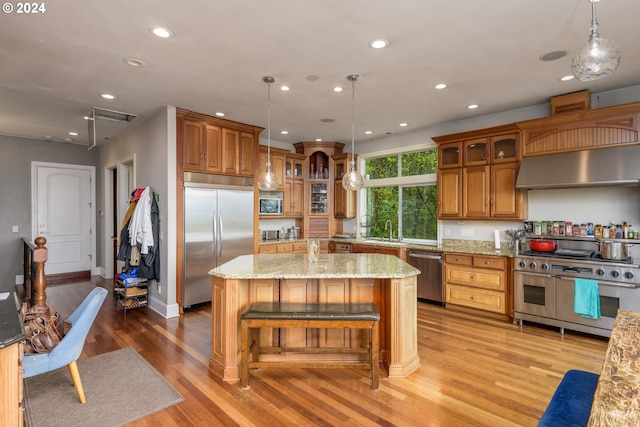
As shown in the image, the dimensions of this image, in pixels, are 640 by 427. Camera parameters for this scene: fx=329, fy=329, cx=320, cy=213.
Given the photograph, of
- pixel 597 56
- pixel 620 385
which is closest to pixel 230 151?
pixel 597 56

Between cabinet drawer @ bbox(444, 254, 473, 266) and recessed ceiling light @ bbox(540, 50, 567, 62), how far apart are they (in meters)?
2.53

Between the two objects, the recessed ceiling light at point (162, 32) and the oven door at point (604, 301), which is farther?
the oven door at point (604, 301)

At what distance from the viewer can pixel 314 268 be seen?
2.97m

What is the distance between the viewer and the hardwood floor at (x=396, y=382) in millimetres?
2258

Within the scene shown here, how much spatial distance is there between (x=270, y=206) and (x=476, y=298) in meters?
3.79

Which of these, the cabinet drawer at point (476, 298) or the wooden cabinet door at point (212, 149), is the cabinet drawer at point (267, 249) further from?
the cabinet drawer at point (476, 298)

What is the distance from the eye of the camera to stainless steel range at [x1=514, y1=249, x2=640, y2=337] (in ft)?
11.4

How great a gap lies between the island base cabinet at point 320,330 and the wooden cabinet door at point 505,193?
2389mm

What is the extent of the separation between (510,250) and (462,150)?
162 centimetres

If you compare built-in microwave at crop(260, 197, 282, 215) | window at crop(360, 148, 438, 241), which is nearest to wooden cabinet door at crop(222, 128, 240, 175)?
built-in microwave at crop(260, 197, 282, 215)

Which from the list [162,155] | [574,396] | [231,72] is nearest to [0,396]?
[574,396]

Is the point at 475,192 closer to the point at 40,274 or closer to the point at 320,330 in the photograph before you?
the point at 320,330

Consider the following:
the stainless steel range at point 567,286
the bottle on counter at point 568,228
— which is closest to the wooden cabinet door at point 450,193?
the stainless steel range at point 567,286

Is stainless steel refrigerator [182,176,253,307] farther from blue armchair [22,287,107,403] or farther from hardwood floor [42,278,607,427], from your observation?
blue armchair [22,287,107,403]
